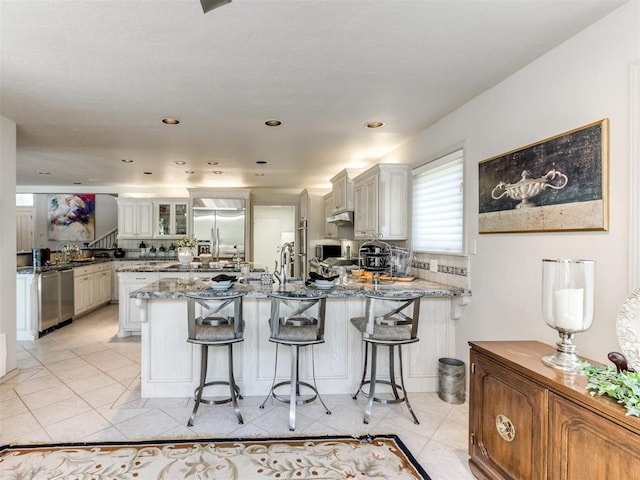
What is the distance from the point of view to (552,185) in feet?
6.68

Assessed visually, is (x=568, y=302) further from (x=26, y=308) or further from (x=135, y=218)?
(x=135, y=218)

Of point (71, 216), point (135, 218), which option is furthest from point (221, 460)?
point (71, 216)

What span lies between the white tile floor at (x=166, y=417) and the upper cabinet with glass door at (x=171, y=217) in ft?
13.9

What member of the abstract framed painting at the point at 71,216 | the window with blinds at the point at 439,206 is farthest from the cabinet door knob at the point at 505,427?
the abstract framed painting at the point at 71,216

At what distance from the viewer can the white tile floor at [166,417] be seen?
7.60ft

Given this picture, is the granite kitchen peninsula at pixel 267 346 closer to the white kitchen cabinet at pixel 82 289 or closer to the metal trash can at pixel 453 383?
the metal trash can at pixel 453 383

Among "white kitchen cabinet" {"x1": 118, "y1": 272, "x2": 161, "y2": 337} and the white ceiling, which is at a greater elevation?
the white ceiling

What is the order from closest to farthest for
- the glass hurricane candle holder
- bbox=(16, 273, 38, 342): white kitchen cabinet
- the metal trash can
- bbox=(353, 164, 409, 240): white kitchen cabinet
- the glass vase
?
the glass hurricane candle holder → the metal trash can → bbox=(353, 164, 409, 240): white kitchen cabinet → bbox=(16, 273, 38, 342): white kitchen cabinet → the glass vase

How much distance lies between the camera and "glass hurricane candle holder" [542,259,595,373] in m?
1.58

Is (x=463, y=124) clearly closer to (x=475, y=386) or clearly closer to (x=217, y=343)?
(x=475, y=386)

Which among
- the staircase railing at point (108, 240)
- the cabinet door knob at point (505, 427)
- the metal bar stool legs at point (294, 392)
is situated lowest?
the metal bar stool legs at point (294, 392)

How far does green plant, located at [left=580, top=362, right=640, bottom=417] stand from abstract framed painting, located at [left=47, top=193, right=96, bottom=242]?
923cm

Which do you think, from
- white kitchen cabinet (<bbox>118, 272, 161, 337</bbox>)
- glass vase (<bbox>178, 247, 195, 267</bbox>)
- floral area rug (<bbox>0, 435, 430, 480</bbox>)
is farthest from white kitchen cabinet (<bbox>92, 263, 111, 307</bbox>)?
floral area rug (<bbox>0, 435, 430, 480</bbox>)

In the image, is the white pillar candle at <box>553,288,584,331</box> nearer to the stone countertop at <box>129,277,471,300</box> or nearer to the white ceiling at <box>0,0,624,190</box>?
the stone countertop at <box>129,277,471,300</box>
